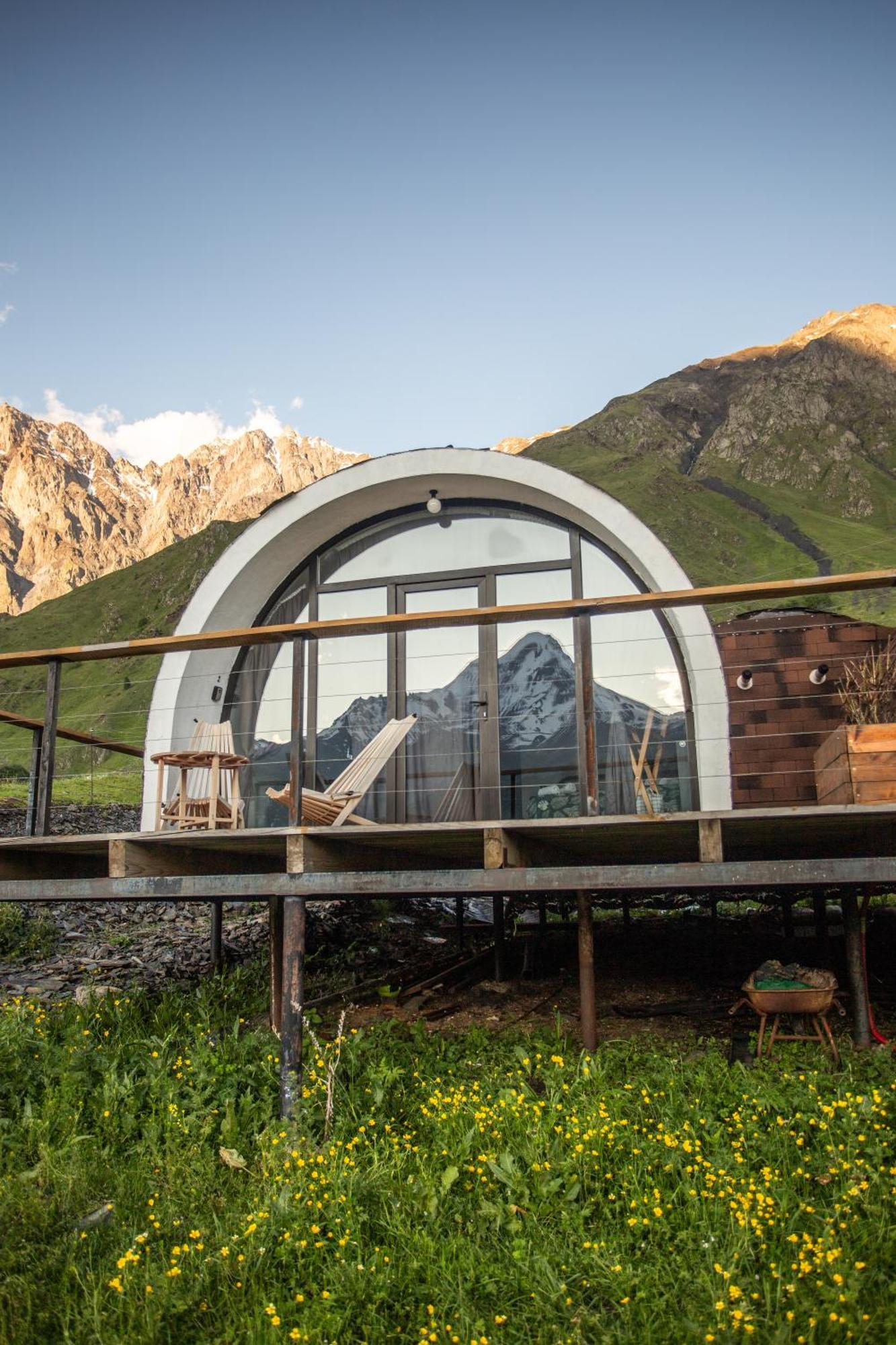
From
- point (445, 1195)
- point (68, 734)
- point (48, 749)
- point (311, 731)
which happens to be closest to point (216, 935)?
point (311, 731)

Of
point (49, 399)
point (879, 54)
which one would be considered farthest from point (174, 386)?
point (879, 54)

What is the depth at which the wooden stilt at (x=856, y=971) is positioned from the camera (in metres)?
6.15

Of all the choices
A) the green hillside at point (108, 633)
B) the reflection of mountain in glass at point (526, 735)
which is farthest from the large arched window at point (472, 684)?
the green hillside at point (108, 633)

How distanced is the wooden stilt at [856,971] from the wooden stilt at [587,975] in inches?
59.7

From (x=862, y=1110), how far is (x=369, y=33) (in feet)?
58.9

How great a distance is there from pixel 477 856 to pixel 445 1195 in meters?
2.36

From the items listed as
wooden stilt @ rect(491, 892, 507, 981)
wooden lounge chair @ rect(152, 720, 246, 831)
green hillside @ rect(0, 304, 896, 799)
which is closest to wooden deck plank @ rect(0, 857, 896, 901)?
wooden lounge chair @ rect(152, 720, 246, 831)

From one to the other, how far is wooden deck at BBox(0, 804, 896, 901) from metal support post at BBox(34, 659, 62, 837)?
131 millimetres

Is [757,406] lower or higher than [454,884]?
higher

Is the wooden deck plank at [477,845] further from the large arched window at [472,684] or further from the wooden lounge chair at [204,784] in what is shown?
the large arched window at [472,684]

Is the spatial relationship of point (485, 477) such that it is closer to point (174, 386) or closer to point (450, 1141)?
point (450, 1141)

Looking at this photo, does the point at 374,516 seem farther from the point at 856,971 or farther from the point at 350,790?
the point at 856,971

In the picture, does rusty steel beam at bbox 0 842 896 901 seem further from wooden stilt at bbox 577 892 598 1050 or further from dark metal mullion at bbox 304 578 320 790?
dark metal mullion at bbox 304 578 320 790

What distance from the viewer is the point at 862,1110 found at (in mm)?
5059
